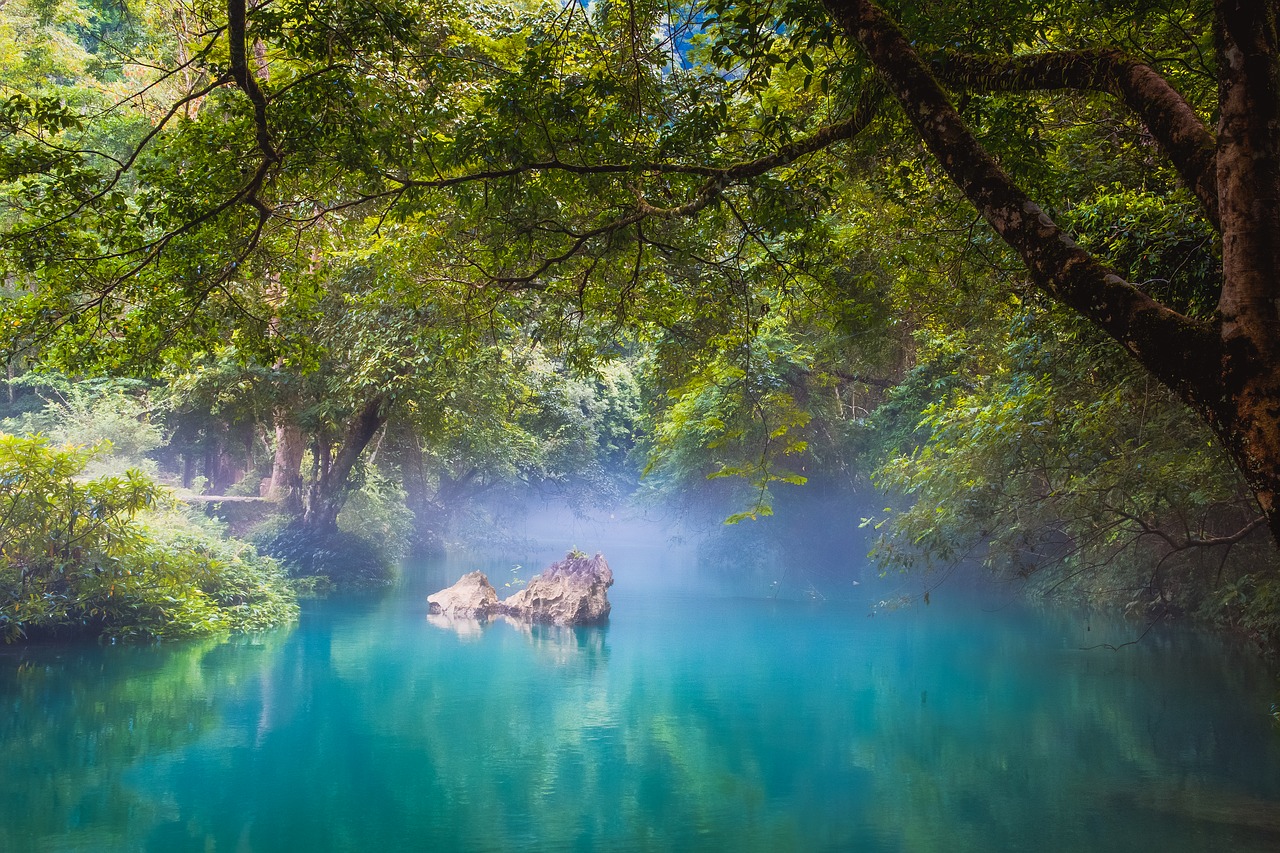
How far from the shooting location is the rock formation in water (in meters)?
14.9

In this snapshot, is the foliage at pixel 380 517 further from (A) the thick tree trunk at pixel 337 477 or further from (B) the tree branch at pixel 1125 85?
(B) the tree branch at pixel 1125 85

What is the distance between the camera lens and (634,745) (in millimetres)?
8227

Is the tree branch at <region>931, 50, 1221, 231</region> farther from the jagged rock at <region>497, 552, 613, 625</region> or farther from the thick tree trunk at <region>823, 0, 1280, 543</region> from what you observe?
the jagged rock at <region>497, 552, 613, 625</region>

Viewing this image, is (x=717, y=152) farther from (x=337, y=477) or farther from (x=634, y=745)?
(x=337, y=477)

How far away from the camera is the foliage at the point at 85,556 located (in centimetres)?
1040

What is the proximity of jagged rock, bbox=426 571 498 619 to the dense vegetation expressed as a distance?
4.20m

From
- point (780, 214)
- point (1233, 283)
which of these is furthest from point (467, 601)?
point (1233, 283)

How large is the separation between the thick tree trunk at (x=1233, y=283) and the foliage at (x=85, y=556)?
10.6 meters

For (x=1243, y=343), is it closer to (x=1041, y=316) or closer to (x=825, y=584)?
(x=1041, y=316)

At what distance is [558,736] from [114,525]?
238 inches

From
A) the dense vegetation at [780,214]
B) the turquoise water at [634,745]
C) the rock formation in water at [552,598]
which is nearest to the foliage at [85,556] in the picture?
the turquoise water at [634,745]

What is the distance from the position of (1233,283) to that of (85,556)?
11.5 metres

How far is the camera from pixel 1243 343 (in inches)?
107

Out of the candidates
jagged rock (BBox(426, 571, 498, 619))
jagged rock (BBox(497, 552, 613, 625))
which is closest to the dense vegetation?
jagged rock (BBox(497, 552, 613, 625))
